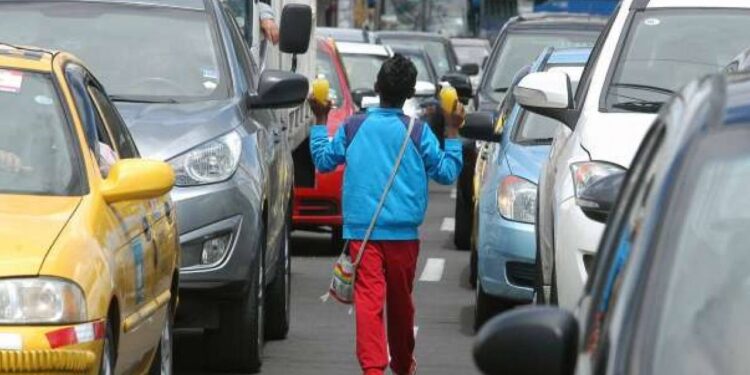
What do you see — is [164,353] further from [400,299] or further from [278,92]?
[278,92]

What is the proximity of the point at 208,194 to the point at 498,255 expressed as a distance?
2.25 m

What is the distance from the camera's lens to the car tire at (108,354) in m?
6.96

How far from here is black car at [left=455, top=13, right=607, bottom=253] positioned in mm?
18250

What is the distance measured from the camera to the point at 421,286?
15.3 meters

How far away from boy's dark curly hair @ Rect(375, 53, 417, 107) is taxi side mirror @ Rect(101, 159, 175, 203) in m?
2.22

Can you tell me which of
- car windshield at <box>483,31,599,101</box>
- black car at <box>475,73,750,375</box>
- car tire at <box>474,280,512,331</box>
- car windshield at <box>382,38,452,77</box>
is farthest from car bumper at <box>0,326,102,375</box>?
car windshield at <box>382,38,452,77</box>

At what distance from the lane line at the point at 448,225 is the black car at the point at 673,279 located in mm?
15516

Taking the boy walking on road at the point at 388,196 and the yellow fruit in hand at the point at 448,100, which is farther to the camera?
the yellow fruit in hand at the point at 448,100

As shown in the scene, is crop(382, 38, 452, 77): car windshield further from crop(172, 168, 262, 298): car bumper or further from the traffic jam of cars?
crop(172, 168, 262, 298): car bumper

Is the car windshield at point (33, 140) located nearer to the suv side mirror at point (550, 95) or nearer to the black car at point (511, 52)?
the suv side mirror at point (550, 95)

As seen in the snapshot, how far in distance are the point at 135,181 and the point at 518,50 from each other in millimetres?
13158

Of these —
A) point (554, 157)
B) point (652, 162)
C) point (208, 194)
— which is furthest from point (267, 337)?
point (652, 162)

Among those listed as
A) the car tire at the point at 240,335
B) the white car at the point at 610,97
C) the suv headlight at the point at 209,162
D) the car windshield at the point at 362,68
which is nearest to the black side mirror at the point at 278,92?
the suv headlight at the point at 209,162

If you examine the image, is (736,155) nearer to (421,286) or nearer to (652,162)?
(652,162)
